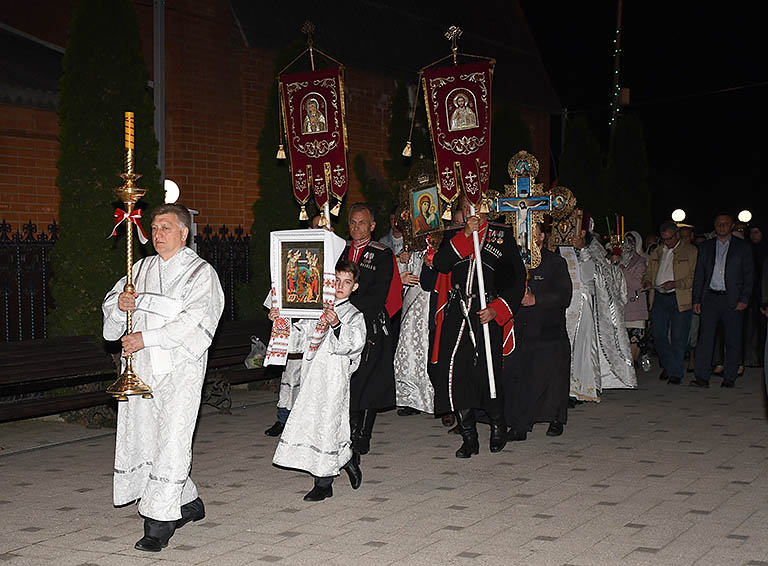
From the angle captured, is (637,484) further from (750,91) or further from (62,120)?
(750,91)

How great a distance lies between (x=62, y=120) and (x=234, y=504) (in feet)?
17.2

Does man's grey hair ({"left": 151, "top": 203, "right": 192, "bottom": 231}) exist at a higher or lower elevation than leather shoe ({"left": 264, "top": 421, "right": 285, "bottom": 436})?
higher

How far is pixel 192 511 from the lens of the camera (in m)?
6.64

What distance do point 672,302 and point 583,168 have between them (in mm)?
10115

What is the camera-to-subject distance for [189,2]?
1614cm

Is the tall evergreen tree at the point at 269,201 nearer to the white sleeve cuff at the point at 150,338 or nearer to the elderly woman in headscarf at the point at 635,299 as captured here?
the elderly woman in headscarf at the point at 635,299

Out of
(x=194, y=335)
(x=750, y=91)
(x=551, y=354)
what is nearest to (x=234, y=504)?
(x=194, y=335)

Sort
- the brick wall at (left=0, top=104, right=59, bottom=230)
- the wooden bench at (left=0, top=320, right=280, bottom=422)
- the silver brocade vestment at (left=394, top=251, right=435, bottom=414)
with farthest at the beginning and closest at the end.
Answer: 1. the brick wall at (left=0, top=104, right=59, bottom=230)
2. the silver brocade vestment at (left=394, top=251, right=435, bottom=414)
3. the wooden bench at (left=0, top=320, right=280, bottom=422)

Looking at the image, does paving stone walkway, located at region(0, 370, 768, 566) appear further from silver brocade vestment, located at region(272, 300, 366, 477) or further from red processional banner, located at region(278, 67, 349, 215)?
red processional banner, located at region(278, 67, 349, 215)

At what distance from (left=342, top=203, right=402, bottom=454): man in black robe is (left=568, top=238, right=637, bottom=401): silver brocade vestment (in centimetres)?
372

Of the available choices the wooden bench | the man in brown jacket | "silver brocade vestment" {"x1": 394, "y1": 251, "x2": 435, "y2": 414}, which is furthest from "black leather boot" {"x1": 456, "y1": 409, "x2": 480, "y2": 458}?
the man in brown jacket

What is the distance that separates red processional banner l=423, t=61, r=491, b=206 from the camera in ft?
30.3

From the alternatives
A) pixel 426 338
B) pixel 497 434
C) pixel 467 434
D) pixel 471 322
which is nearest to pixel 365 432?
pixel 467 434

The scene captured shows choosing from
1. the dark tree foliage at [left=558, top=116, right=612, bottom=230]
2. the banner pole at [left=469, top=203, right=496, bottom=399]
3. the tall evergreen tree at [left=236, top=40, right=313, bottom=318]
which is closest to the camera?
the banner pole at [left=469, top=203, right=496, bottom=399]
